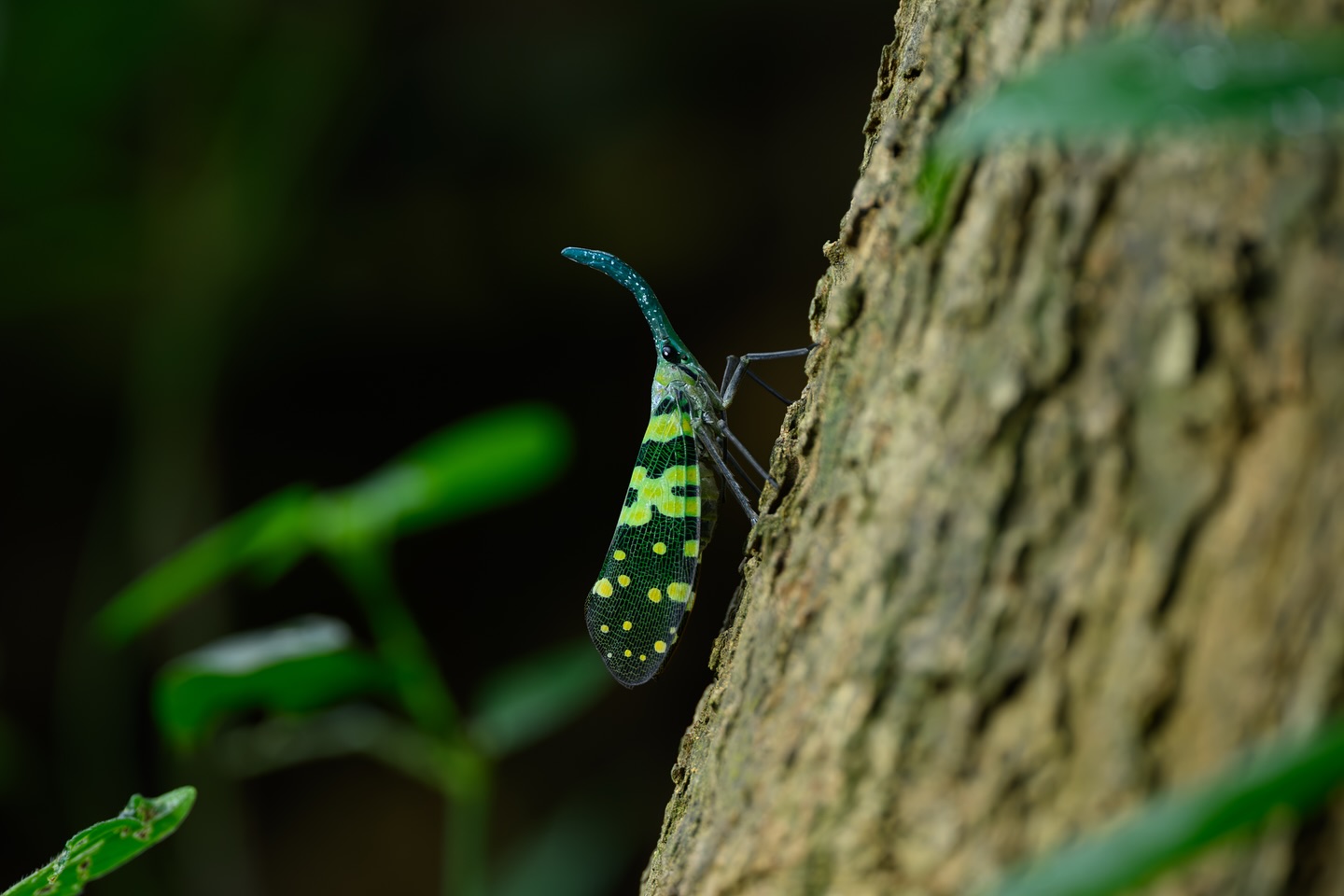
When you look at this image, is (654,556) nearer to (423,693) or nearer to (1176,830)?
(423,693)

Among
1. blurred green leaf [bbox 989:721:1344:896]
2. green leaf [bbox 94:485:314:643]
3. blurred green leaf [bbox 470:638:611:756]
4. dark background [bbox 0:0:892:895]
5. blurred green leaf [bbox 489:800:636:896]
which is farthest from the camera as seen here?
dark background [bbox 0:0:892:895]

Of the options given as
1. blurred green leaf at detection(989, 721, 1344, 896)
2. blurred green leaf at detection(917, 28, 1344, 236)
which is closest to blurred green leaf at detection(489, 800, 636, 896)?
blurred green leaf at detection(989, 721, 1344, 896)

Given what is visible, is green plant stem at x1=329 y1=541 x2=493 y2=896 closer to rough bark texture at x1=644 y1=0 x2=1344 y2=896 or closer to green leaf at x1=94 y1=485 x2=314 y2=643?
green leaf at x1=94 y1=485 x2=314 y2=643

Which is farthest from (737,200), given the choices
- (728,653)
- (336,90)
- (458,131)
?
(728,653)

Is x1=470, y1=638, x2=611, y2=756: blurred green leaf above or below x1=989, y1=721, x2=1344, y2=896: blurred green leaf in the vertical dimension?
below

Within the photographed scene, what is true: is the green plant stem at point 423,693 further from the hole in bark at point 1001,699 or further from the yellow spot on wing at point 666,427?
the hole in bark at point 1001,699

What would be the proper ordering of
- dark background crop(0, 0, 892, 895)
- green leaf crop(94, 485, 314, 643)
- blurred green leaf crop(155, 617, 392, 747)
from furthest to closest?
dark background crop(0, 0, 892, 895) < green leaf crop(94, 485, 314, 643) < blurred green leaf crop(155, 617, 392, 747)

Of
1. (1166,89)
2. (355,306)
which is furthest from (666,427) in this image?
(355,306)
